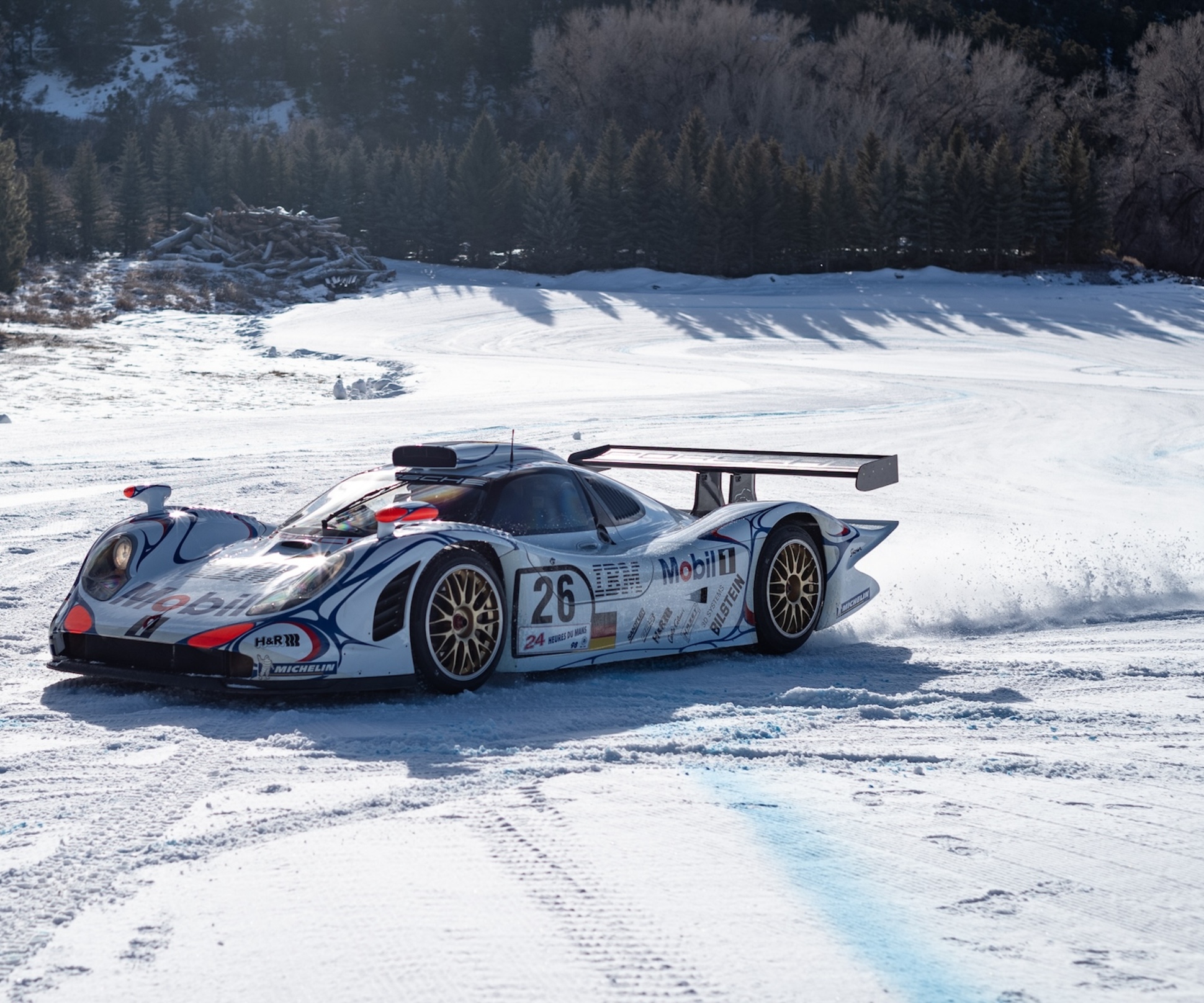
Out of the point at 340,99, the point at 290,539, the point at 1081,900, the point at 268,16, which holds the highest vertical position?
the point at 268,16

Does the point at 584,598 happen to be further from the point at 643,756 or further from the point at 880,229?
the point at 880,229

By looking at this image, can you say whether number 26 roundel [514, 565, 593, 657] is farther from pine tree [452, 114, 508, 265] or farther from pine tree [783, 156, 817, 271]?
pine tree [452, 114, 508, 265]

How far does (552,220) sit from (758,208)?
932cm

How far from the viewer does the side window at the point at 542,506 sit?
722 centimetres

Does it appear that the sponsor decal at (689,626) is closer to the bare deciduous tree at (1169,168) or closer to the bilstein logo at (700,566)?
the bilstein logo at (700,566)

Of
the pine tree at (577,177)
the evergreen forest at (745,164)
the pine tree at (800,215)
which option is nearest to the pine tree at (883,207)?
the evergreen forest at (745,164)

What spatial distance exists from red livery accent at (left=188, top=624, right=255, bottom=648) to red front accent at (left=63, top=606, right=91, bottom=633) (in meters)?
0.72

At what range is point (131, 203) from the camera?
209 ft

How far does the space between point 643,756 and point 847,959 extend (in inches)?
79.5

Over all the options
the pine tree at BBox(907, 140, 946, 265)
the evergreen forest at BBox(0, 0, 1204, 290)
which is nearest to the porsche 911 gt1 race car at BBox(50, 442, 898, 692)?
the evergreen forest at BBox(0, 0, 1204, 290)

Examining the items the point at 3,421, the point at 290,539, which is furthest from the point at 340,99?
the point at 290,539

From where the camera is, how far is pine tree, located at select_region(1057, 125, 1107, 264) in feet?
202

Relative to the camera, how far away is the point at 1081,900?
12.3ft

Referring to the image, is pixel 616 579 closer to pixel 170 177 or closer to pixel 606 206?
pixel 606 206
